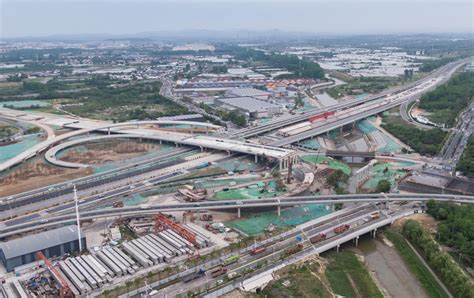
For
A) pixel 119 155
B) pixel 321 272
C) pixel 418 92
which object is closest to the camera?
pixel 321 272

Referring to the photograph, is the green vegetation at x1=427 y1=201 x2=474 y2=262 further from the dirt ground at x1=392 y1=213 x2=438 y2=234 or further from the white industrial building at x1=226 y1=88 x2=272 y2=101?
the white industrial building at x1=226 y1=88 x2=272 y2=101

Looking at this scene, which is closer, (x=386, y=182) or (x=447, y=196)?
(x=447, y=196)

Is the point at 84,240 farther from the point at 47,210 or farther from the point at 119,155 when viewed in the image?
the point at 119,155

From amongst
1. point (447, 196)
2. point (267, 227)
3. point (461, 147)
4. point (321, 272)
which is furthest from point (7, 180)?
point (461, 147)

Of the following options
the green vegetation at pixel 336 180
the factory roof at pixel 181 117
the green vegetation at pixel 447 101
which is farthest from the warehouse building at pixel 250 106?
the green vegetation at pixel 336 180

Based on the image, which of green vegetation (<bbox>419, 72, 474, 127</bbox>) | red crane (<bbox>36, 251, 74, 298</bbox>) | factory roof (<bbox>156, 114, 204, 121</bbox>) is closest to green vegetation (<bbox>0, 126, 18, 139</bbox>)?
factory roof (<bbox>156, 114, 204, 121</bbox>)

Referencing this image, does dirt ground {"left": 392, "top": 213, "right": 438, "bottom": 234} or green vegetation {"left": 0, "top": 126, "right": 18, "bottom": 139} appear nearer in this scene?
dirt ground {"left": 392, "top": 213, "right": 438, "bottom": 234}

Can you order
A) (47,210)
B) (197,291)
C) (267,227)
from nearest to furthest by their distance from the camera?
1. (197,291)
2. (267,227)
3. (47,210)
